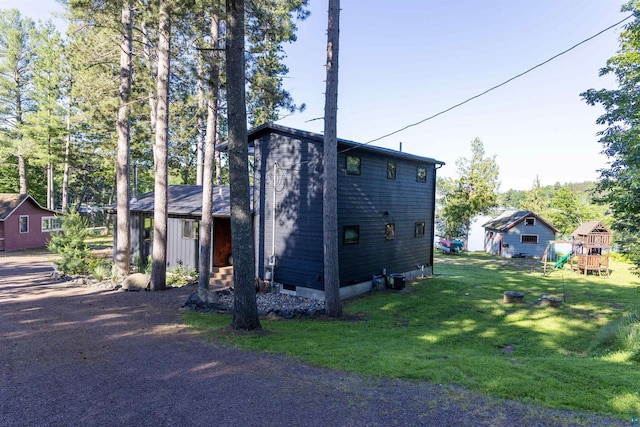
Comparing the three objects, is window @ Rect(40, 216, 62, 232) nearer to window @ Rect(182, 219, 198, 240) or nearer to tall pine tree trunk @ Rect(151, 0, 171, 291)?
window @ Rect(182, 219, 198, 240)

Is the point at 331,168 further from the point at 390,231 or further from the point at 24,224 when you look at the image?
the point at 24,224

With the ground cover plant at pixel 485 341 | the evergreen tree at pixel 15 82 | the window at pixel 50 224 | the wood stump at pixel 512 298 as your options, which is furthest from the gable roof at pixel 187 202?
the evergreen tree at pixel 15 82

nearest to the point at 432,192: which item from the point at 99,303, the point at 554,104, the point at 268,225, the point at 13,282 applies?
the point at 554,104

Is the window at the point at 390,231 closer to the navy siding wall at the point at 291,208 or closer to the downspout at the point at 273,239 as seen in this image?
the navy siding wall at the point at 291,208

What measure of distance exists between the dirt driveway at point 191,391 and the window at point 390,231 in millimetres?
9193

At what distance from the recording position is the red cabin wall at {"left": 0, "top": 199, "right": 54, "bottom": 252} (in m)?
23.5

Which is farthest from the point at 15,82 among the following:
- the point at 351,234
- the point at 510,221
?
the point at 510,221

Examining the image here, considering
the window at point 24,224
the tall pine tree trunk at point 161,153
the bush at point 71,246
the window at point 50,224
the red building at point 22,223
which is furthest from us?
the window at point 50,224

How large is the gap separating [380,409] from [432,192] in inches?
606

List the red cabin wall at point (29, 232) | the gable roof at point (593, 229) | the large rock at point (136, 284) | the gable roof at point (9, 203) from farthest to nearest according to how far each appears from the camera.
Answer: the gable roof at point (593, 229) → the red cabin wall at point (29, 232) → the gable roof at point (9, 203) → the large rock at point (136, 284)

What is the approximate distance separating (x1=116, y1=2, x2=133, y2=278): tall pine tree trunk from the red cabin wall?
49.1ft

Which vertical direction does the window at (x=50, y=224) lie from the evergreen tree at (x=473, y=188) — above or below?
below

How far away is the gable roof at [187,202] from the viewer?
47.7ft

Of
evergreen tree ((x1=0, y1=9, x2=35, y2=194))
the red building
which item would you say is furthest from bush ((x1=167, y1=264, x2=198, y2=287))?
evergreen tree ((x1=0, y1=9, x2=35, y2=194))
